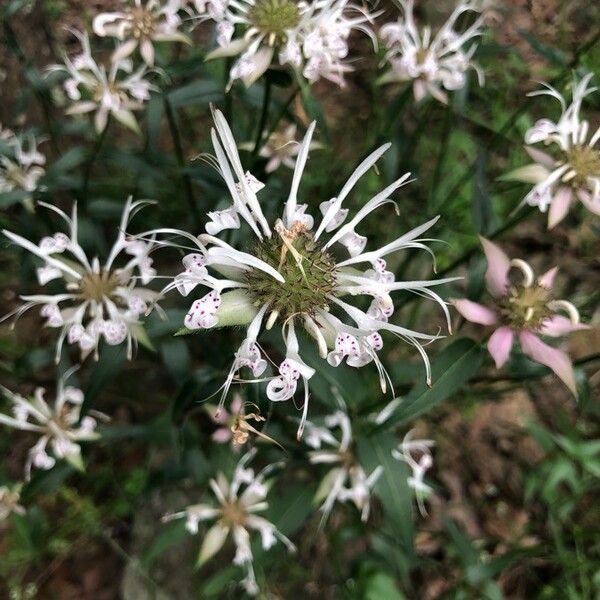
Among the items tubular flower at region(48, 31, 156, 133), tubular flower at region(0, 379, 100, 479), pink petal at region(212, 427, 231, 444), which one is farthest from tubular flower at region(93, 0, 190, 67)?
pink petal at region(212, 427, 231, 444)

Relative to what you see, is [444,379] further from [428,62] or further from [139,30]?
[139,30]

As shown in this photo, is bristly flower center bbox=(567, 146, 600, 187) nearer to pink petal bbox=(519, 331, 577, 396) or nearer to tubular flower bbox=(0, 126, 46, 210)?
pink petal bbox=(519, 331, 577, 396)

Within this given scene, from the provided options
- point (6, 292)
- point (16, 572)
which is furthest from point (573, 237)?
point (16, 572)

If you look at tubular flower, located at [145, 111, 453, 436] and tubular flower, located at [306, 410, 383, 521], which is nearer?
tubular flower, located at [145, 111, 453, 436]

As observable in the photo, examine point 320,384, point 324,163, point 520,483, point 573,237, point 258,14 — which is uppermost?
point 258,14

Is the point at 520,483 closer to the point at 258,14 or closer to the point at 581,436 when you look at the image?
the point at 581,436

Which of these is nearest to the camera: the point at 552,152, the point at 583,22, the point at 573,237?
the point at 552,152
